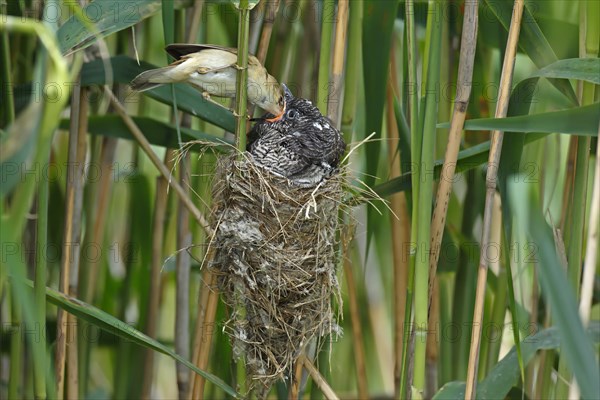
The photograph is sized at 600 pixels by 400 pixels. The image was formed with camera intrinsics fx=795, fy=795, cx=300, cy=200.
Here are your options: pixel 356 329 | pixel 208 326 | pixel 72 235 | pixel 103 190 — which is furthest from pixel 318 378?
pixel 103 190

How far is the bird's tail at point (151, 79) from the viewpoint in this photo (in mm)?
1826

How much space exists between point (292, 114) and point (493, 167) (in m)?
0.69

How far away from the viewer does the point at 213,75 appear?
203cm

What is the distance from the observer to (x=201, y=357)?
73.0 inches

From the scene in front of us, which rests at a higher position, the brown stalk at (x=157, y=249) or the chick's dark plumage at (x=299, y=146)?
the chick's dark plumage at (x=299, y=146)

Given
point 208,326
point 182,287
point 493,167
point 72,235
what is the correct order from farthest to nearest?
point 182,287 < point 72,235 < point 208,326 < point 493,167

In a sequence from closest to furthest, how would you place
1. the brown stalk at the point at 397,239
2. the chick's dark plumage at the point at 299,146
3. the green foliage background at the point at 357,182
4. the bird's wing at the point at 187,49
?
the green foliage background at the point at 357,182, the bird's wing at the point at 187,49, the chick's dark plumage at the point at 299,146, the brown stalk at the point at 397,239

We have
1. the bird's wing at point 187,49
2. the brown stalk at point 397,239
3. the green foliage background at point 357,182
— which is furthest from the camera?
the brown stalk at point 397,239

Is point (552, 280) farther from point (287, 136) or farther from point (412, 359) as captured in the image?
point (287, 136)

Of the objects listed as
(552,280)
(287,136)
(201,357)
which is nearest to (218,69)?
(287,136)

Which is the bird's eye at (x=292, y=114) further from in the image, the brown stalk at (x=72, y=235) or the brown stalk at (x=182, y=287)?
the brown stalk at (x=72, y=235)

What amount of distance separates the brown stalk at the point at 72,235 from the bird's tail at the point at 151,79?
5.2 inches

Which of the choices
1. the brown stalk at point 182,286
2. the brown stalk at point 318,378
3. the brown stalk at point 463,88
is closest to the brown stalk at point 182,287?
the brown stalk at point 182,286

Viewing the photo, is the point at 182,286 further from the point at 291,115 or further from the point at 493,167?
the point at 493,167
